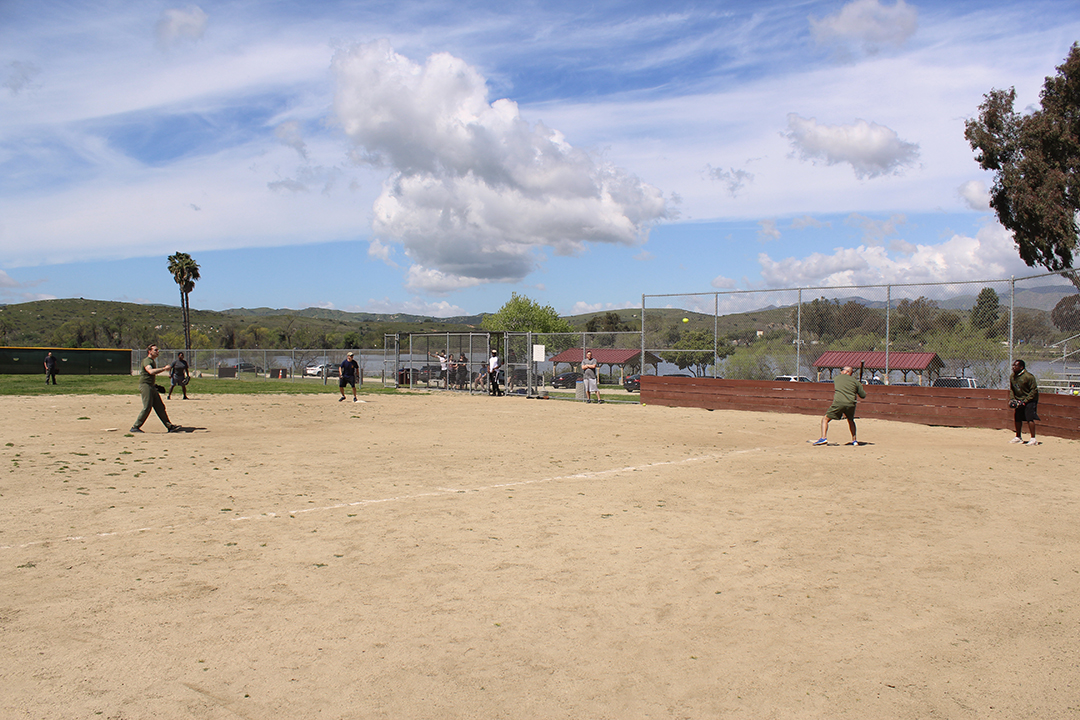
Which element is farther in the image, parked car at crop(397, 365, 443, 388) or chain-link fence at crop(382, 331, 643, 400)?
parked car at crop(397, 365, 443, 388)

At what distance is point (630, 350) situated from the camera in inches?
1324

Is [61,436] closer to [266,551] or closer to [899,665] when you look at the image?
[266,551]

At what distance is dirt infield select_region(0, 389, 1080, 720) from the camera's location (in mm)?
3873

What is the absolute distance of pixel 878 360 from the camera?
18859 mm

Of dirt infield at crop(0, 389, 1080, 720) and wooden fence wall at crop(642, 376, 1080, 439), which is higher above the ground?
wooden fence wall at crop(642, 376, 1080, 439)

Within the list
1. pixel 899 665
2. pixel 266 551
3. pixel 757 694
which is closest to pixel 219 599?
pixel 266 551

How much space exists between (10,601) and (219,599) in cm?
140

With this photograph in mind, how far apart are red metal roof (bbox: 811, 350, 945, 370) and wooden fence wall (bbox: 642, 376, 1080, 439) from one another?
2.03ft

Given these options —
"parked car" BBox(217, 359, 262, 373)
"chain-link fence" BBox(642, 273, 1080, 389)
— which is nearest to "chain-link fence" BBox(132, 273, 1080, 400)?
"chain-link fence" BBox(642, 273, 1080, 389)

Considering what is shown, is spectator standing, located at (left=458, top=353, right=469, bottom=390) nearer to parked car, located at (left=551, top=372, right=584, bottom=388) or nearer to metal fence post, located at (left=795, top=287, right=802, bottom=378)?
parked car, located at (left=551, top=372, right=584, bottom=388)

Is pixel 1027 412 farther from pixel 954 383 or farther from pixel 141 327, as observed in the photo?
pixel 141 327

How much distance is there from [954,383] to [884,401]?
174cm

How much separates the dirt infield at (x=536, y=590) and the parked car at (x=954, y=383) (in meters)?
7.10

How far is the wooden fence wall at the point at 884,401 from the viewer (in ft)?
52.0
